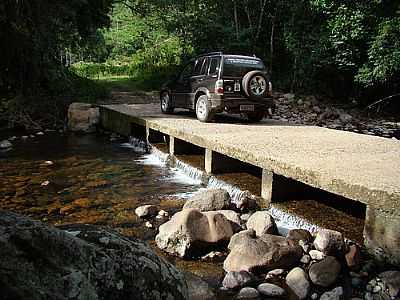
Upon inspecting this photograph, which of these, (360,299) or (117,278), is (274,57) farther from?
(117,278)

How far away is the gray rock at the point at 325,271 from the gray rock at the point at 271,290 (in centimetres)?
42

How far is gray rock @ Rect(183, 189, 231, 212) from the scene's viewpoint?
6.12m

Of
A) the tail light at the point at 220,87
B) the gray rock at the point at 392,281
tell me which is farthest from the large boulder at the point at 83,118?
the gray rock at the point at 392,281

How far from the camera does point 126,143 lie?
481 inches

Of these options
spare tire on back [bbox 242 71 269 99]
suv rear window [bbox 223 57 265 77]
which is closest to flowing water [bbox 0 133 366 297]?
spare tire on back [bbox 242 71 269 99]

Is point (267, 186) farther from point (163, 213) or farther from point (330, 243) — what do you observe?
point (330, 243)

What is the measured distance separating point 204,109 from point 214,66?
3.63ft

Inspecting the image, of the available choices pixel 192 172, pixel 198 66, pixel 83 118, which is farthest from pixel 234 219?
pixel 83 118

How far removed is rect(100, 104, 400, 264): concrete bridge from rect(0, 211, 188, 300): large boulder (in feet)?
9.74

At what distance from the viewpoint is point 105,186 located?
25.3 ft

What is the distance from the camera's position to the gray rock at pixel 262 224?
5.27 m

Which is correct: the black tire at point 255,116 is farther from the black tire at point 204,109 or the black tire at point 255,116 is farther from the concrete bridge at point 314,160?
the black tire at point 204,109

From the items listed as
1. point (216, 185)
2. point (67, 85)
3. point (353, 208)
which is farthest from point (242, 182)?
point (67, 85)

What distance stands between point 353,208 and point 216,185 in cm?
248
